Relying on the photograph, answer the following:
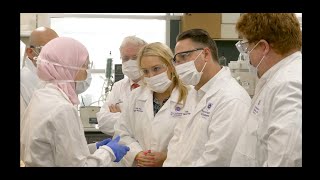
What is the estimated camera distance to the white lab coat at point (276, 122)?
141 centimetres

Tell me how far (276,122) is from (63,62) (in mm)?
994

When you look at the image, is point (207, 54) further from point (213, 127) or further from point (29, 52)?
point (29, 52)

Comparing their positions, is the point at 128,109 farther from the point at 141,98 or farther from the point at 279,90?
the point at 279,90

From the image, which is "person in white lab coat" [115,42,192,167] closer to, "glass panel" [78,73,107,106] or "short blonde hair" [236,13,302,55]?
"short blonde hair" [236,13,302,55]

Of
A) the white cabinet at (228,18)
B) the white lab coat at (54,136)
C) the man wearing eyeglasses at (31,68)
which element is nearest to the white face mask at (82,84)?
the white lab coat at (54,136)

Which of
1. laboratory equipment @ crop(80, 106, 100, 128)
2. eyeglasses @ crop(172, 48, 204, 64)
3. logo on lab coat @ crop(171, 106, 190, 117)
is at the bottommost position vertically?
laboratory equipment @ crop(80, 106, 100, 128)

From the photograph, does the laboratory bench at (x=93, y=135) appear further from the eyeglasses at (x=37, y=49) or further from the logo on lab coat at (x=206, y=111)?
the logo on lab coat at (x=206, y=111)

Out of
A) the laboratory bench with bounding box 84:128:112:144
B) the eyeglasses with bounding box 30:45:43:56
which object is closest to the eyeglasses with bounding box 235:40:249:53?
the eyeglasses with bounding box 30:45:43:56

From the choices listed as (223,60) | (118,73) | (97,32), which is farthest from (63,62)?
(97,32)

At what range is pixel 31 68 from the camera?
278 centimetres

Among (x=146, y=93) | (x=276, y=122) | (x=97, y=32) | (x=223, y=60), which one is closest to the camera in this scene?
(x=276, y=122)

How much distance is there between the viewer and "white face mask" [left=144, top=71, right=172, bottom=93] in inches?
92.1

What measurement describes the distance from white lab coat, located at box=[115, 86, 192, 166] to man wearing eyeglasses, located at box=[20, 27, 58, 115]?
2.11ft

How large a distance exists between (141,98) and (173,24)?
2.57m
